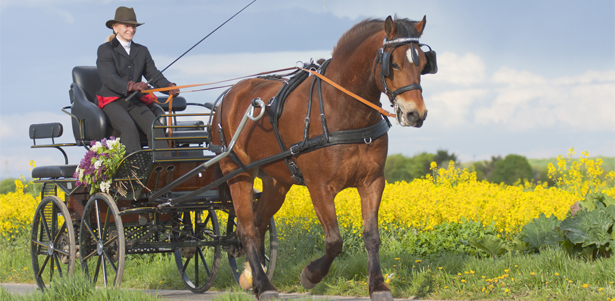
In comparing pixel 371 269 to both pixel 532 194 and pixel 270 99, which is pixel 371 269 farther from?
pixel 532 194

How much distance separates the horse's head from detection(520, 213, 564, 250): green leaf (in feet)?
10.2

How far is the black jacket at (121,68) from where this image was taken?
22.6 ft

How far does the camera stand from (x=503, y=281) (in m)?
5.80

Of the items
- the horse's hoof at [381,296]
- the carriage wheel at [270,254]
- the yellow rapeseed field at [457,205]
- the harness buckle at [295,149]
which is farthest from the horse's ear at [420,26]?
the yellow rapeseed field at [457,205]

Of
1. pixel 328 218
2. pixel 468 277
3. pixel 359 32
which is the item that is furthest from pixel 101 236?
pixel 468 277

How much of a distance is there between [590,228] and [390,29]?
3297 millimetres

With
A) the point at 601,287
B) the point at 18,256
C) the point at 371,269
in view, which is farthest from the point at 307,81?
the point at 18,256

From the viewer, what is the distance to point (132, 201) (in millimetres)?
6918

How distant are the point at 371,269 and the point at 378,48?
→ 1.72 meters

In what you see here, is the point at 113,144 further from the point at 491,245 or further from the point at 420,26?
the point at 491,245

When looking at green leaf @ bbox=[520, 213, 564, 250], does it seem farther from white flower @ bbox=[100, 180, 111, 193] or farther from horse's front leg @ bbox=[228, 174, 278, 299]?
white flower @ bbox=[100, 180, 111, 193]

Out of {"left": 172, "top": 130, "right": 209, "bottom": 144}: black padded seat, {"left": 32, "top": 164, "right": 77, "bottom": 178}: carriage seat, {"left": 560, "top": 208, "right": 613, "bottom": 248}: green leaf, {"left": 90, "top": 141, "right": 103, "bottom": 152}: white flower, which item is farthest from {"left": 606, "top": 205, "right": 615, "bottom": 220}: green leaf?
{"left": 32, "top": 164, "right": 77, "bottom": 178}: carriage seat

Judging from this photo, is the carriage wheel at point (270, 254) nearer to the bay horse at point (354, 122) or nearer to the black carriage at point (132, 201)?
the black carriage at point (132, 201)

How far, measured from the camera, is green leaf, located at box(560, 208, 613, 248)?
20.6 ft
